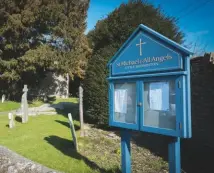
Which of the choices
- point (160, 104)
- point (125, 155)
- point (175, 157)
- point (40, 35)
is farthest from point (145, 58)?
point (40, 35)

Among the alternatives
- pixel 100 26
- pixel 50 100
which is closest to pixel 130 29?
pixel 100 26

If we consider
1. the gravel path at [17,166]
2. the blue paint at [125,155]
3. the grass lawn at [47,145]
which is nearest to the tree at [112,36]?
the grass lawn at [47,145]

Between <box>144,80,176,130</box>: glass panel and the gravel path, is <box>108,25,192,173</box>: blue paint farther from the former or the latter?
the gravel path

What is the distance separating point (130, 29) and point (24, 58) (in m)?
12.2

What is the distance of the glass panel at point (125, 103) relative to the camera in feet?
15.1

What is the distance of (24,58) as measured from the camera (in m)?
20.8

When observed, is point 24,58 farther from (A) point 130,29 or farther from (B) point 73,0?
(A) point 130,29

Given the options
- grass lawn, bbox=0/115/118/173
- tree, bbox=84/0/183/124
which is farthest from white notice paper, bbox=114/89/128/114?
tree, bbox=84/0/183/124

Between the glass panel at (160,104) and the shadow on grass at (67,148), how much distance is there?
2.10 m

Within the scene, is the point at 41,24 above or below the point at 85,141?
above

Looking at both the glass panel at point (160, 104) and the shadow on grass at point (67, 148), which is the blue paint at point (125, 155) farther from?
the shadow on grass at point (67, 148)

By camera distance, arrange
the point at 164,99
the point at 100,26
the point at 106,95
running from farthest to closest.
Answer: the point at 100,26, the point at 106,95, the point at 164,99

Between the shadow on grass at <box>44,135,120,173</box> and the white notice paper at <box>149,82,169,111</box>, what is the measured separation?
227cm

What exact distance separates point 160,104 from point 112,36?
26.6ft
